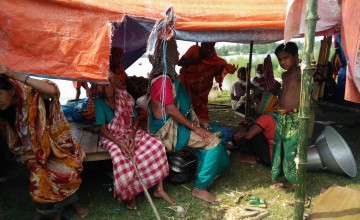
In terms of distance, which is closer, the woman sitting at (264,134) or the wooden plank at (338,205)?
the wooden plank at (338,205)

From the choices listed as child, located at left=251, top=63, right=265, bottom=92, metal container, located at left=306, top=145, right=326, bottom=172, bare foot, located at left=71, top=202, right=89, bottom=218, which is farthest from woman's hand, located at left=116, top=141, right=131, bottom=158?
child, located at left=251, top=63, right=265, bottom=92

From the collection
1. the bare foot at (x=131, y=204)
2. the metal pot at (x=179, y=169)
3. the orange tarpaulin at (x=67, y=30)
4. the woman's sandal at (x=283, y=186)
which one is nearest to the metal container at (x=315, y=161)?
the woman's sandal at (x=283, y=186)

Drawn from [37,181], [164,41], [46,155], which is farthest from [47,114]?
[164,41]

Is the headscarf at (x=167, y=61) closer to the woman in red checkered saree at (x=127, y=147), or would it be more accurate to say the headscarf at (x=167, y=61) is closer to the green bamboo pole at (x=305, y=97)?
the woman in red checkered saree at (x=127, y=147)

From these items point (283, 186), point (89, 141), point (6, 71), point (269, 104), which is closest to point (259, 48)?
point (269, 104)

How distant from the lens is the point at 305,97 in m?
2.07

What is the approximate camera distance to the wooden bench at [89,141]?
3227mm

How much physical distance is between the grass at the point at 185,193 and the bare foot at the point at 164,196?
2.1 inches

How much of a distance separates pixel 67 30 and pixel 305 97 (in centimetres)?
212

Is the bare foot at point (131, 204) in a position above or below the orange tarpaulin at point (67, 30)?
below

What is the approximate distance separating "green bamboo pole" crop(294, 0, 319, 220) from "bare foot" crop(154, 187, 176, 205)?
1403 millimetres

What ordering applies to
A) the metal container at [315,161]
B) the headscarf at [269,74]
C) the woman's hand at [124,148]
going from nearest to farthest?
the woman's hand at [124,148] → the metal container at [315,161] → the headscarf at [269,74]

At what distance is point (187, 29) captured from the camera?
3014 mm

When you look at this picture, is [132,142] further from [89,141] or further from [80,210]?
[80,210]
